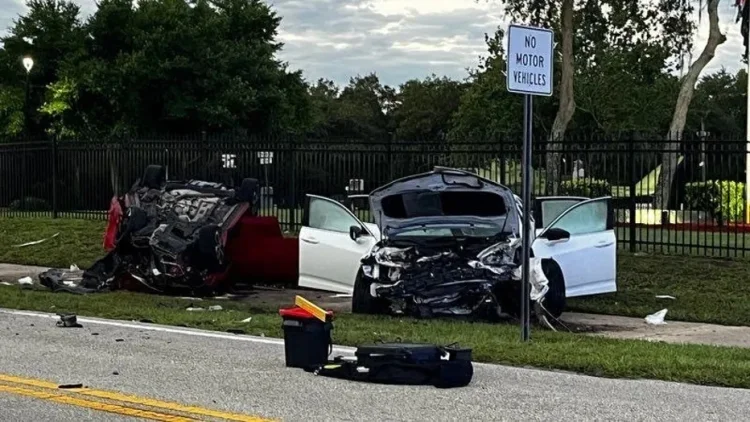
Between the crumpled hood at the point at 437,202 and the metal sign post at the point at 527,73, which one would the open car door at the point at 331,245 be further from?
the metal sign post at the point at 527,73

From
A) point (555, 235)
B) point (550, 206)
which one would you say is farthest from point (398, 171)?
point (555, 235)

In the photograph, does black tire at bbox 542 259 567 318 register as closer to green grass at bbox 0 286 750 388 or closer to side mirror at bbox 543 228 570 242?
side mirror at bbox 543 228 570 242

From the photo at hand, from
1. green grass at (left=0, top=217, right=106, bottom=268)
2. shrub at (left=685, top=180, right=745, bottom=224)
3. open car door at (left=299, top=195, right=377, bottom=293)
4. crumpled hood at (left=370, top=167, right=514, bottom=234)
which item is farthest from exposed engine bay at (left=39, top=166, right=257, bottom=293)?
shrub at (left=685, top=180, right=745, bottom=224)

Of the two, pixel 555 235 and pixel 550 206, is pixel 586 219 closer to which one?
pixel 555 235

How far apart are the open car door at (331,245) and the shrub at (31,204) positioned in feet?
44.1

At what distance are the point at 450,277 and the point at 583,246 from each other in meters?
1.93

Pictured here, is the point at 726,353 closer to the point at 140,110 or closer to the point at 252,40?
the point at 140,110

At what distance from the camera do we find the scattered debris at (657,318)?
12227 millimetres

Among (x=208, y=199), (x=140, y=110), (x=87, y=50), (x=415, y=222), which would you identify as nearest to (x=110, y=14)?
(x=87, y=50)

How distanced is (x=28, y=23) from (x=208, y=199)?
101ft

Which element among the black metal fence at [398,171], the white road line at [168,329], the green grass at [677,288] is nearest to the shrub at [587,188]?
the black metal fence at [398,171]

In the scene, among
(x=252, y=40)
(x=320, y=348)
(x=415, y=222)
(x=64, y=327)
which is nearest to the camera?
(x=320, y=348)

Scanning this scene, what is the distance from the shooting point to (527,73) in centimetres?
950

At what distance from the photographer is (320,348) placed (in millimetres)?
8117
